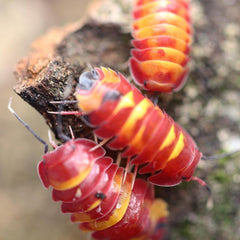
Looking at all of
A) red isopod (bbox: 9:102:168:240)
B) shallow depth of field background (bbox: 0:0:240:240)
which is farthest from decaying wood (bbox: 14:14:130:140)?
shallow depth of field background (bbox: 0:0:240:240)

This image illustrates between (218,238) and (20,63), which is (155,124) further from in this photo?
(218,238)

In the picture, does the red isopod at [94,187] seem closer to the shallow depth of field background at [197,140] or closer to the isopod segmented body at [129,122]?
the isopod segmented body at [129,122]

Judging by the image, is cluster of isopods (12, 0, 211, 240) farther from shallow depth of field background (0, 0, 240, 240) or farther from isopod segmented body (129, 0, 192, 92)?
shallow depth of field background (0, 0, 240, 240)

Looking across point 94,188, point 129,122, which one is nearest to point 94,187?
point 94,188

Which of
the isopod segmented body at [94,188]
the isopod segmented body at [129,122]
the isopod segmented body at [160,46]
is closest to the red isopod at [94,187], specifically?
the isopod segmented body at [94,188]

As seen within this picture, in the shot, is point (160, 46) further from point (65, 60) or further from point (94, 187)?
point (94, 187)

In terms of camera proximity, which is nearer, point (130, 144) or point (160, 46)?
point (130, 144)

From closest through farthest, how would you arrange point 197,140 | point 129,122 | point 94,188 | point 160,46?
1. point 129,122
2. point 94,188
3. point 160,46
4. point 197,140

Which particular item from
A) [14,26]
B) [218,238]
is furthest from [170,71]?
[14,26]
